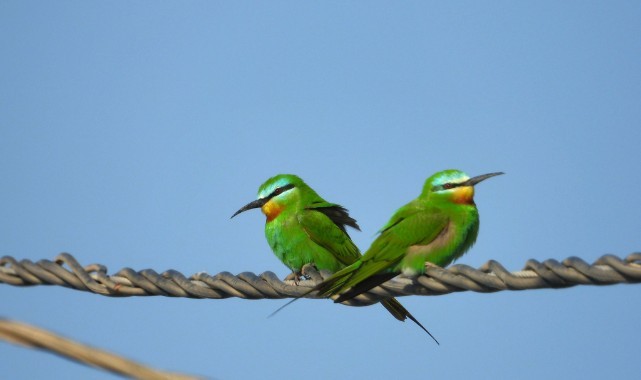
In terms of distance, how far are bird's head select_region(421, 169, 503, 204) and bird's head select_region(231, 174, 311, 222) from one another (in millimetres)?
1565

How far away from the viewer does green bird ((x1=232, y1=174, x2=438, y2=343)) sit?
5.76m

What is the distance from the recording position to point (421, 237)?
169 inches

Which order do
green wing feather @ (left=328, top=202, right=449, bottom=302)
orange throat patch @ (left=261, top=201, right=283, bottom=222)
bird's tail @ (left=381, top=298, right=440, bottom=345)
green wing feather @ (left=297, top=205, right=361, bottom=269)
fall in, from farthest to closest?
1. orange throat patch @ (left=261, top=201, right=283, bottom=222)
2. green wing feather @ (left=297, top=205, right=361, bottom=269)
3. bird's tail @ (left=381, top=298, right=440, bottom=345)
4. green wing feather @ (left=328, top=202, right=449, bottom=302)

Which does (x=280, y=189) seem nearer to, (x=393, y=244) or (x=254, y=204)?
(x=254, y=204)

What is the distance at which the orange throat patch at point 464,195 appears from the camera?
189 inches

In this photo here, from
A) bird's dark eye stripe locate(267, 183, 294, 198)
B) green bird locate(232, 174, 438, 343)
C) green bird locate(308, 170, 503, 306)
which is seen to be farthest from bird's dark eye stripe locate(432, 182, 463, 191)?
bird's dark eye stripe locate(267, 183, 294, 198)

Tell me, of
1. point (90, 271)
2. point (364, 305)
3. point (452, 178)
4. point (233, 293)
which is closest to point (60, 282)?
point (90, 271)

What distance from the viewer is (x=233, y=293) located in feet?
10.3

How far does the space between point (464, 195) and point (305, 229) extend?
142cm

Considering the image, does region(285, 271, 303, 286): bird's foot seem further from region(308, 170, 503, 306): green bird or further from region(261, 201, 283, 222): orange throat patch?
region(308, 170, 503, 306): green bird

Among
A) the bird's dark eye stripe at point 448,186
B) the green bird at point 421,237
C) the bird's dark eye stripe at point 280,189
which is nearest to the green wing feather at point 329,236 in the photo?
the bird's dark eye stripe at point 280,189

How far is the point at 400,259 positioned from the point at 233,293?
1.18 metres

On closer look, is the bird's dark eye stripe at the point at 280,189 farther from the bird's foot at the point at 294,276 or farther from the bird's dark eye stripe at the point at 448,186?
the bird's dark eye stripe at the point at 448,186

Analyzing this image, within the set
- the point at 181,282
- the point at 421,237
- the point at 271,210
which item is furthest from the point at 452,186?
the point at 181,282
